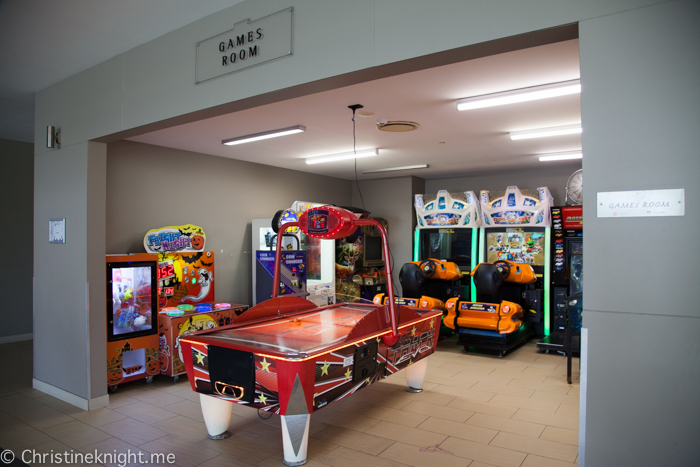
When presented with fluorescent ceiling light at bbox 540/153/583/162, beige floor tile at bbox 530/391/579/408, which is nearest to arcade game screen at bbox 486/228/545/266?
fluorescent ceiling light at bbox 540/153/583/162

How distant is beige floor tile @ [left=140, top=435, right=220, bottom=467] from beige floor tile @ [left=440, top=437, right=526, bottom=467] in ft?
6.10

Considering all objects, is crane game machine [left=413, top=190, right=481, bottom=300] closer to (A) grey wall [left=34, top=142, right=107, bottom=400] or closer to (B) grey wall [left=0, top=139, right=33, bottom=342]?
(A) grey wall [left=34, top=142, right=107, bottom=400]

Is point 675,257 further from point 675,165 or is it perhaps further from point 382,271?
point 382,271

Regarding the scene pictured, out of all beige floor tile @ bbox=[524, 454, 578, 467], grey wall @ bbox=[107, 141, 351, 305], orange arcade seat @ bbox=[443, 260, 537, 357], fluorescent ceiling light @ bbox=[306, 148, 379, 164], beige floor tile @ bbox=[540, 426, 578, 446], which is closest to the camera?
beige floor tile @ bbox=[524, 454, 578, 467]

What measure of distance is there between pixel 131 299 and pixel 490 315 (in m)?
4.72

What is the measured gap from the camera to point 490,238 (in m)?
8.24

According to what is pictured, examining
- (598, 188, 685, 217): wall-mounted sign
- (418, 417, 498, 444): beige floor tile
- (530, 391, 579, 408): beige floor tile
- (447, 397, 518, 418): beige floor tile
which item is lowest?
(530, 391, 579, 408): beige floor tile

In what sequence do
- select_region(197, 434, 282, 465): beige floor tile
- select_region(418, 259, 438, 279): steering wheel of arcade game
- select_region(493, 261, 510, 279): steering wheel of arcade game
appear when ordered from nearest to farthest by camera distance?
1. select_region(197, 434, 282, 465): beige floor tile
2. select_region(493, 261, 510, 279): steering wheel of arcade game
3. select_region(418, 259, 438, 279): steering wheel of arcade game

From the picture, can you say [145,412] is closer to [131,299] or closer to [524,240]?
[131,299]

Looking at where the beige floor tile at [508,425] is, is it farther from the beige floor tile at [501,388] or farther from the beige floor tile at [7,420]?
the beige floor tile at [7,420]

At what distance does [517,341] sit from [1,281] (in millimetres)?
7946

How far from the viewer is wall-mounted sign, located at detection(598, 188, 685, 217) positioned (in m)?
1.75

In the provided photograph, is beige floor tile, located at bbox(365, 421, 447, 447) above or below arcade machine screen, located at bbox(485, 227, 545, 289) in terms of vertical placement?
below

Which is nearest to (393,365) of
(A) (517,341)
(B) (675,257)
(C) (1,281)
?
(B) (675,257)
